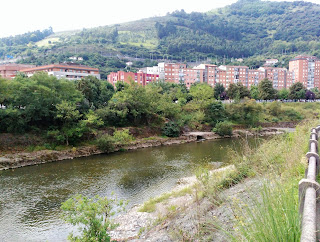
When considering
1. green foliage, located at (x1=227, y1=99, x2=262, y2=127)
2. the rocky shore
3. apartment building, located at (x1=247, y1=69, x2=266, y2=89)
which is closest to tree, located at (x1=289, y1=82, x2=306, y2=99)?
green foliage, located at (x1=227, y1=99, x2=262, y2=127)

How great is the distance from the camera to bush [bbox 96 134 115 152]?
24.3 metres

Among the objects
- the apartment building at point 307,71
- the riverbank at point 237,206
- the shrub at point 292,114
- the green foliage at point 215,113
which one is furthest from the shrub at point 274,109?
the apartment building at point 307,71

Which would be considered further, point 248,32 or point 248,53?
point 248,32

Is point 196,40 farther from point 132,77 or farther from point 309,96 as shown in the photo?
point 309,96

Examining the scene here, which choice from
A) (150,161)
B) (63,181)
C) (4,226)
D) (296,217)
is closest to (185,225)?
(296,217)

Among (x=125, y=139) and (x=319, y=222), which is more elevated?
(x=319, y=222)

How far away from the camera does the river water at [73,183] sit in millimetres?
10430

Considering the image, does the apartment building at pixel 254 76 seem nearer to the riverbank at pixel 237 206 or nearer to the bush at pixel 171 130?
the bush at pixel 171 130

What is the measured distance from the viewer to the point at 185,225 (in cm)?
774

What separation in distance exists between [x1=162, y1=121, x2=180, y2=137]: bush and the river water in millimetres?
6832

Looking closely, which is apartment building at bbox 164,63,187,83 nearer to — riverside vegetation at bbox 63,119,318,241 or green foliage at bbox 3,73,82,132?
green foliage at bbox 3,73,82,132

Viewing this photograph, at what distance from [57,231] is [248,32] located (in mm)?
180800

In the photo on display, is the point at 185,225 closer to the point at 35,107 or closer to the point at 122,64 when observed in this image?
the point at 35,107

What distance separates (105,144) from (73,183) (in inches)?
351
